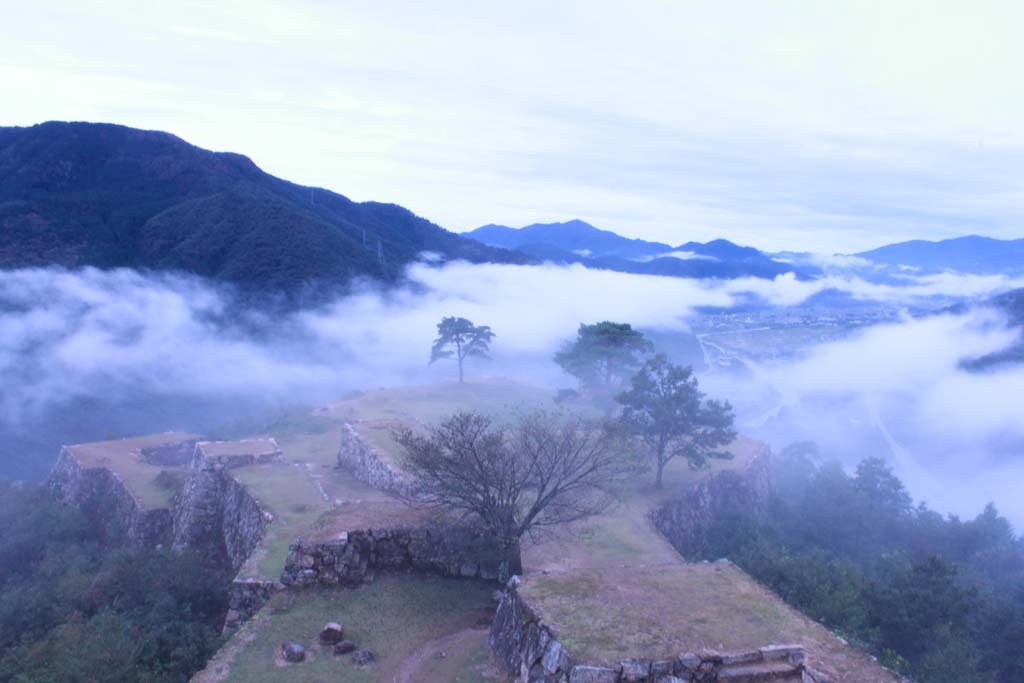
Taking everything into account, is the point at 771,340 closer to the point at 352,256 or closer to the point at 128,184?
the point at 352,256

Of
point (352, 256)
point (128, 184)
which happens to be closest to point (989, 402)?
point (352, 256)

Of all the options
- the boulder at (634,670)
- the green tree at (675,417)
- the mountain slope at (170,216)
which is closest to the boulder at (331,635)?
the boulder at (634,670)

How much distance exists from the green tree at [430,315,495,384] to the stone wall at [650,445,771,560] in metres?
15.1

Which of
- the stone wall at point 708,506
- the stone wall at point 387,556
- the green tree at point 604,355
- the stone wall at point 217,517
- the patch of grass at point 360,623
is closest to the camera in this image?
the patch of grass at point 360,623

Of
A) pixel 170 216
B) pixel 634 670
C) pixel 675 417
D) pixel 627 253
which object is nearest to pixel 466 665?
pixel 634 670

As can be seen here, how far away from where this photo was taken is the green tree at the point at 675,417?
66.1 feet

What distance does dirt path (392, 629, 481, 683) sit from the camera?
9.45 m

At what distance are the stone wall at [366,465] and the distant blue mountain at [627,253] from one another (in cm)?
8403

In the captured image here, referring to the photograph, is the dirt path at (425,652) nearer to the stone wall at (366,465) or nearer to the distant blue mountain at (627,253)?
the stone wall at (366,465)

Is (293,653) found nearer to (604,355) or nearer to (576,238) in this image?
(604,355)

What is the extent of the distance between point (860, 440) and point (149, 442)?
50.0 metres

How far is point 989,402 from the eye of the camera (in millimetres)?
56531

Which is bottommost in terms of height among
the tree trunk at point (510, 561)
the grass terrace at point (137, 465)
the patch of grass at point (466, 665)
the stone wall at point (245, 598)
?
the grass terrace at point (137, 465)

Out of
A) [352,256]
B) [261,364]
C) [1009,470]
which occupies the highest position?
[352,256]
